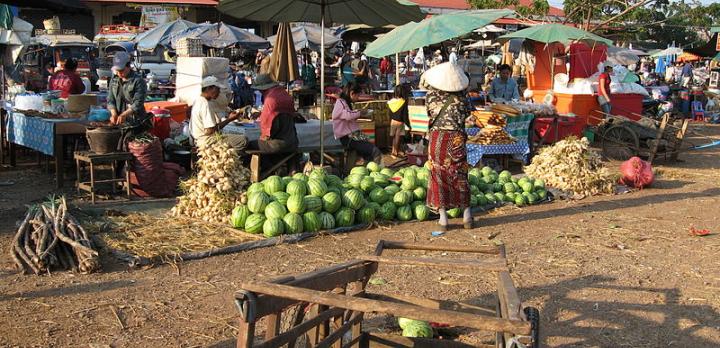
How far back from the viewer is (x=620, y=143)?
523 inches

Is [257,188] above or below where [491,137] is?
below

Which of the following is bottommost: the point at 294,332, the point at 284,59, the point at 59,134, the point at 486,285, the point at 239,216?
the point at 486,285

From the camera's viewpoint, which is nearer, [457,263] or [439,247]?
[457,263]

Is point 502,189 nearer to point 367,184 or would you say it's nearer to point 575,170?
point 575,170

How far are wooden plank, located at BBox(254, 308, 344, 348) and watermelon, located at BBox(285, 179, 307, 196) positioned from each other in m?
3.93

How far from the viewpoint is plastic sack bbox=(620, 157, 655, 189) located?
10.4m

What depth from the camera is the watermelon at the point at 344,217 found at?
759 centimetres

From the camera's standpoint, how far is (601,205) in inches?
365

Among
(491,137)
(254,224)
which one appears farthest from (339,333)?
(491,137)

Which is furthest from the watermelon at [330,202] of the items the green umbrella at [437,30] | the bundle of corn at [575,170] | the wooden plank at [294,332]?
the green umbrella at [437,30]

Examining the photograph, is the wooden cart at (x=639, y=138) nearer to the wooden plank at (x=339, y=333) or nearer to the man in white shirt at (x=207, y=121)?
the man in white shirt at (x=207, y=121)

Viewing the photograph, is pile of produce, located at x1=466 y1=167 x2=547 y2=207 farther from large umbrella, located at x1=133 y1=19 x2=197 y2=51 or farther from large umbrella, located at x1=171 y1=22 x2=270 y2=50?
large umbrella, located at x1=133 y1=19 x2=197 y2=51

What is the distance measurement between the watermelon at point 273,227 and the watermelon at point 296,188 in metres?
0.35

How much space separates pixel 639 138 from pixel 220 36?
13762mm
